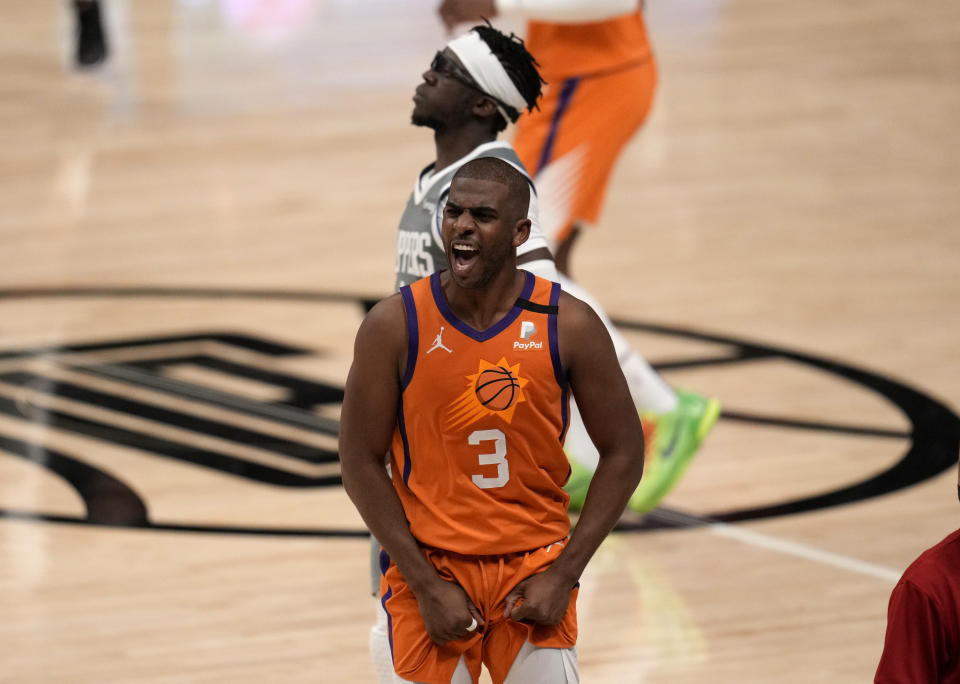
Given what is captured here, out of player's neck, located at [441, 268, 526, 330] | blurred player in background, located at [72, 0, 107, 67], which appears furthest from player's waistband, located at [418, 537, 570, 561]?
blurred player in background, located at [72, 0, 107, 67]

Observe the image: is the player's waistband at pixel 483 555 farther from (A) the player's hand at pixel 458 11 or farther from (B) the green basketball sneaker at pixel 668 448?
(B) the green basketball sneaker at pixel 668 448

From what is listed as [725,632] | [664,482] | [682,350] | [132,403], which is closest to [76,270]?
[132,403]

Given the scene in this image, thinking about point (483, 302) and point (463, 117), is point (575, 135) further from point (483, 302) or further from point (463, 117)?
point (483, 302)

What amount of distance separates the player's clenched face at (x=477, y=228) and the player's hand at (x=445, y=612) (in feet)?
1.48

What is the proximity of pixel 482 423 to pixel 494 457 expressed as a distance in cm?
6

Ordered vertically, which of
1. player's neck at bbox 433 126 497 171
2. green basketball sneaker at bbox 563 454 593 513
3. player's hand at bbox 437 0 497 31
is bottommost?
green basketball sneaker at bbox 563 454 593 513

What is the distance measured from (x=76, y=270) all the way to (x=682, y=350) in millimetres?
2676

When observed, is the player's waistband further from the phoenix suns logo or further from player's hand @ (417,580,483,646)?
the phoenix suns logo

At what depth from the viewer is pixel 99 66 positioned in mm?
10758

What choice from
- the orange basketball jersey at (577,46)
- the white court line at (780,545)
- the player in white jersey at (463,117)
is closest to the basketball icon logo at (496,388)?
the player in white jersey at (463,117)

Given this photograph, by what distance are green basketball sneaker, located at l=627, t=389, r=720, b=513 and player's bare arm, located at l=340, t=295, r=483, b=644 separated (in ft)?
6.85

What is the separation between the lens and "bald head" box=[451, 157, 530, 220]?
2.40 meters

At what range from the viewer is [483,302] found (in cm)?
241

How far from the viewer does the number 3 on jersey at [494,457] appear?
2.39 m
